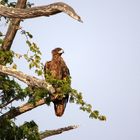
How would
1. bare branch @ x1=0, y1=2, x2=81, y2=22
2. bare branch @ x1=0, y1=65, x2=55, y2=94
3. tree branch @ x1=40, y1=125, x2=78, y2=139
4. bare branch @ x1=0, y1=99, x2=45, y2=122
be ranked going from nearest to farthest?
bare branch @ x1=0, y1=2, x2=81, y2=22 < bare branch @ x1=0, y1=65, x2=55, y2=94 < bare branch @ x1=0, y1=99, x2=45, y2=122 < tree branch @ x1=40, y1=125, x2=78, y2=139

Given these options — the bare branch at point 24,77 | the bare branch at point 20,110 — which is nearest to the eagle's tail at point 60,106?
the bare branch at point 20,110

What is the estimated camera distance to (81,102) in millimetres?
6465

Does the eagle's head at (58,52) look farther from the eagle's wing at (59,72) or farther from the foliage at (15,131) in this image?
the foliage at (15,131)

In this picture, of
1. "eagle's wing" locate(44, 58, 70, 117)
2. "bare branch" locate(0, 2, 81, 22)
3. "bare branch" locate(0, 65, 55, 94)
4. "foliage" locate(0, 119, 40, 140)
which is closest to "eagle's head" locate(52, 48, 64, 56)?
"eagle's wing" locate(44, 58, 70, 117)

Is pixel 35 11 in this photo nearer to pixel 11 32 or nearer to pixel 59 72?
pixel 11 32

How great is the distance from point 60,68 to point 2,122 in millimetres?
4756

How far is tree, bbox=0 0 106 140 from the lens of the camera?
5.01 meters

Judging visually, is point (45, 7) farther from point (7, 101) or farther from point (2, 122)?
point (7, 101)

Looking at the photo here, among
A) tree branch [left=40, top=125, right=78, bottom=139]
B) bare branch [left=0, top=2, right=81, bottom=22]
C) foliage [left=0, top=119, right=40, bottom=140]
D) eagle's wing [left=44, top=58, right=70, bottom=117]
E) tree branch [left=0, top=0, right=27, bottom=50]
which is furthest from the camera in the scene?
eagle's wing [left=44, top=58, right=70, bottom=117]

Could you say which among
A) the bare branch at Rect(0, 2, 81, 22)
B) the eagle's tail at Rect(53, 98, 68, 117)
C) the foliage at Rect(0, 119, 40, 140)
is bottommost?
the foliage at Rect(0, 119, 40, 140)

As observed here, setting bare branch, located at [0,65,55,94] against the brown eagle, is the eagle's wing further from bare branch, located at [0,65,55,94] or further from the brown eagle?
bare branch, located at [0,65,55,94]

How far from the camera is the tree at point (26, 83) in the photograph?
5012 mm

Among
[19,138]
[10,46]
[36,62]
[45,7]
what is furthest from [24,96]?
[45,7]

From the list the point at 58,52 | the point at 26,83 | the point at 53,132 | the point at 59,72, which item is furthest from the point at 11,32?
the point at 26,83
